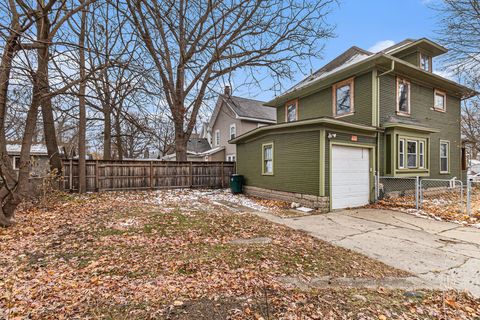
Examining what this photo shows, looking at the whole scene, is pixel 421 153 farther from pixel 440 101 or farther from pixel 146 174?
pixel 146 174

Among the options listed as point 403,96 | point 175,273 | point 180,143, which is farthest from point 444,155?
point 175,273

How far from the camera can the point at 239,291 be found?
10.1ft

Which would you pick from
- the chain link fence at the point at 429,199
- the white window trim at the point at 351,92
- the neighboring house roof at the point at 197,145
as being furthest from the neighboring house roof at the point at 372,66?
the neighboring house roof at the point at 197,145

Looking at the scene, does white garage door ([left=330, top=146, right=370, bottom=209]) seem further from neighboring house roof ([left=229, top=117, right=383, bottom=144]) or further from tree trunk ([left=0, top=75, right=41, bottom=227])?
tree trunk ([left=0, top=75, right=41, bottom=227])

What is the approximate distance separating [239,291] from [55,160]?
35.1 ft

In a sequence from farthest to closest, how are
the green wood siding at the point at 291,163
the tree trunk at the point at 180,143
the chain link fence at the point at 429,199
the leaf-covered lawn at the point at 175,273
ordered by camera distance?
1. the tree trunk at the point at 180,143
2. the green wood siding at the point at 291,163
3. the chain link fence at the point at 429,199
4. the leaf-covered lawn at the point at 175,273

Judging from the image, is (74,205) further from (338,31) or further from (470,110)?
(470,110)

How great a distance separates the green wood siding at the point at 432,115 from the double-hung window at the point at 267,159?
4.62 metres

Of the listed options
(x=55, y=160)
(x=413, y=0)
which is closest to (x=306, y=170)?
(x=413, y=0)

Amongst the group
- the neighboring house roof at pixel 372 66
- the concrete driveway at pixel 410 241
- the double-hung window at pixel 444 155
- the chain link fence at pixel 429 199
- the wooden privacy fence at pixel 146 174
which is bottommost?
the concrete driveway at pixel 410 241

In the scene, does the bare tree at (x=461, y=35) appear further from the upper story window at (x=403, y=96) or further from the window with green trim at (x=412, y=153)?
the window with green trim at (x=412, y=153)

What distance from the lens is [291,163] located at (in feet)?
32.3

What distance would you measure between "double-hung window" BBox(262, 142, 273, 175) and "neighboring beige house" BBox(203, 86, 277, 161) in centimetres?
779

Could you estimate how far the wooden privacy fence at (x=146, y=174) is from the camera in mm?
11617
